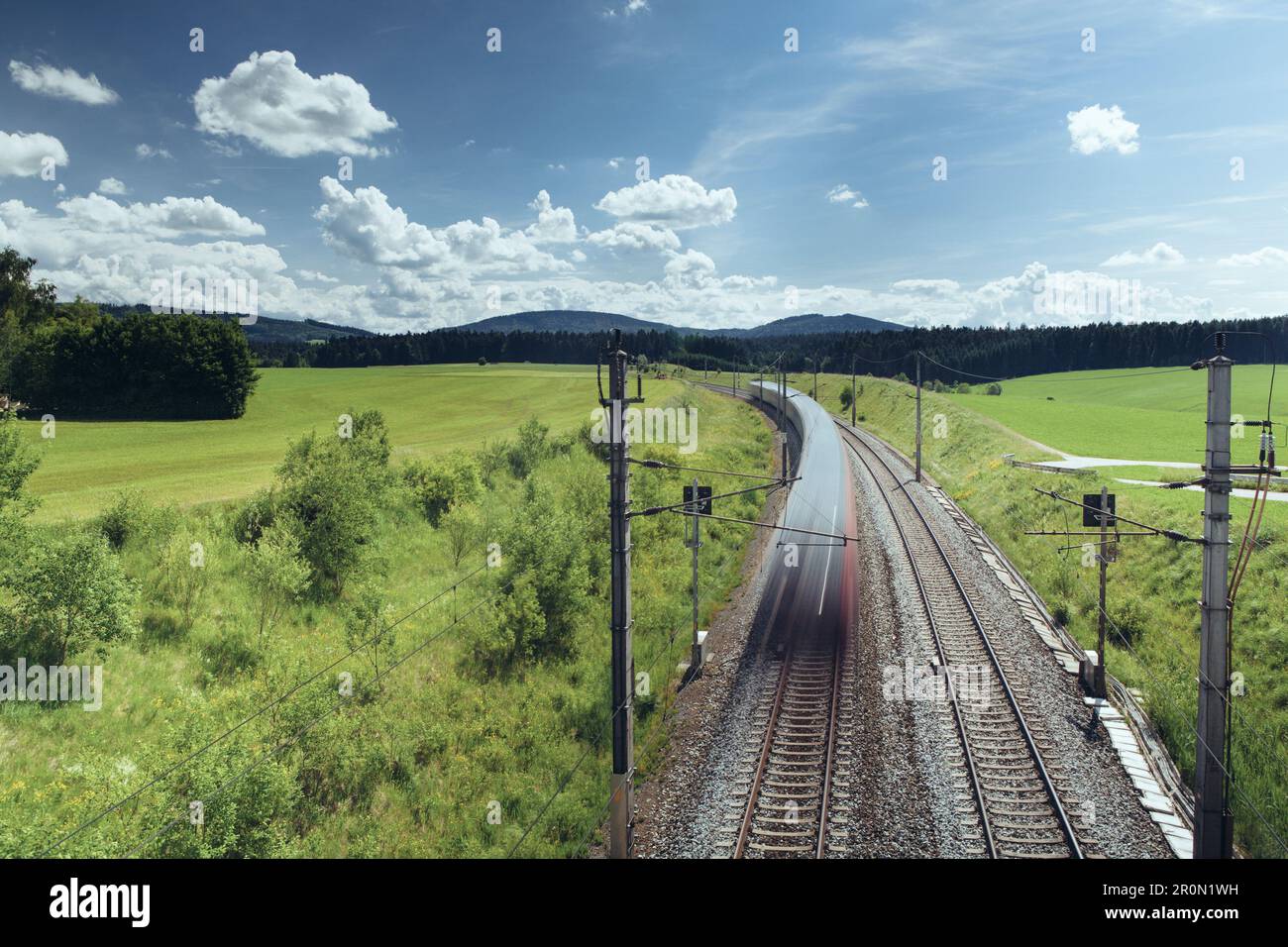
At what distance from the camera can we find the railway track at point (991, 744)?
13.2 m

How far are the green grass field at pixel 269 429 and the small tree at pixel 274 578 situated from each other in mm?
8041

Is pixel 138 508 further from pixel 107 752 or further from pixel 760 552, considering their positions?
pixel 760 552

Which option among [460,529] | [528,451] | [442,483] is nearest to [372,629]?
[460,529]

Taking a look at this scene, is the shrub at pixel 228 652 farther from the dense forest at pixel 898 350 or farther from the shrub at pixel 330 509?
the dense forest at pixel 898 350

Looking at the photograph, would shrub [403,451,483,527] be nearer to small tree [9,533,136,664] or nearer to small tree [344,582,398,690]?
small tree [344,582,398,690]

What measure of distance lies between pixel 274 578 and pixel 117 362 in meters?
49.7

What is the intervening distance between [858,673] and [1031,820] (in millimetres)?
6562

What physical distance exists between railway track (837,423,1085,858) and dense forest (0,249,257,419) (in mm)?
61712

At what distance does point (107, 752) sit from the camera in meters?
15.6

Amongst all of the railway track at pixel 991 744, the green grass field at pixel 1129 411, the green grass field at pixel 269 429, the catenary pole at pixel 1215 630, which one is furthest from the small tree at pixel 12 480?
the green grass field at pixel 1129 411

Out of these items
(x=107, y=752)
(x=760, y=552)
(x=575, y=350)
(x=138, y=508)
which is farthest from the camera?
(x=575, y=350)

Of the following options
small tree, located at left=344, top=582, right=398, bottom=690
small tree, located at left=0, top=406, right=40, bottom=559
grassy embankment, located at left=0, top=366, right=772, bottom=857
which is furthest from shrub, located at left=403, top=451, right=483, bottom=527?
small tree, located at left=0, top=406, right=40, bottom=559

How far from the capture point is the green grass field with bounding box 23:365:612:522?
33.2m
